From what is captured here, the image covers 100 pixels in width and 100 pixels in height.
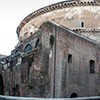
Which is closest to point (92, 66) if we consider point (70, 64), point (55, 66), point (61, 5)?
point (70, 64)

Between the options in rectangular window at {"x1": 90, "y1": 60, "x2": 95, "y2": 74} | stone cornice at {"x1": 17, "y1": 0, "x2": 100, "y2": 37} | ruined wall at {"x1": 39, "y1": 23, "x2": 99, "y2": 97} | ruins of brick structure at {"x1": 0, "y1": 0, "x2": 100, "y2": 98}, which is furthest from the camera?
stone cornice at {"x1": 17, "y1": 0, "x2": 100, "y2": 37}

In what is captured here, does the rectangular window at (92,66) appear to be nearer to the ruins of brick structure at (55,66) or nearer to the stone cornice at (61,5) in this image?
the ruins of brick structure at (55,66)

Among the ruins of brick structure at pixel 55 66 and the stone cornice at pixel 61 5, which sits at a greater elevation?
the stone cornice at pixel 61 5

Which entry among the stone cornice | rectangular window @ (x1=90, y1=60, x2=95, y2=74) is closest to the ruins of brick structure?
rectangular window @ (x1=90, y1=60, x2=95, y2=74)

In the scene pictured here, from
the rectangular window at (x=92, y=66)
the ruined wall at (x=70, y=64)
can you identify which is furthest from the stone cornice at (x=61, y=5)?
the rectangular window at (x=92, y=66)

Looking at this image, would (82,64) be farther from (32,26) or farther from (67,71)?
(32,26)

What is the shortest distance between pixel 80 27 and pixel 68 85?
6285mm

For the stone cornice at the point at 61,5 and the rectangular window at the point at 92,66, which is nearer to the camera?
the rectangular window at the point at 92,66

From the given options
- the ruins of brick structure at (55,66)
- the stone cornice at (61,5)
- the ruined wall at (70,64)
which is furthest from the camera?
the stone cornice at (61,5)

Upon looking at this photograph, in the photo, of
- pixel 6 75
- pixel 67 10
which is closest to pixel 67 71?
pixel 6 75

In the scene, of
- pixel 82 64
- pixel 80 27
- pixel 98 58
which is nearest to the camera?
pixel 82 64

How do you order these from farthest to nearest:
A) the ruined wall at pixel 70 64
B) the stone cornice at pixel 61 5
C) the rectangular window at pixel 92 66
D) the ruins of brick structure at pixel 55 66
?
the stone cornice at pixel 61 5 → the rectangular window at pixel 92 66 → the ruined wall at pixel 70 64 → the ruins of brick structure at pixel 55 66

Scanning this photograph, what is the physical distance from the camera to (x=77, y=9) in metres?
19.1

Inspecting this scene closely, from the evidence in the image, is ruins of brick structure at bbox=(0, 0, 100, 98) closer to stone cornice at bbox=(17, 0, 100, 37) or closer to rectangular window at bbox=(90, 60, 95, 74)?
rectangular window at bbox=(90, 60, 95, 74)
